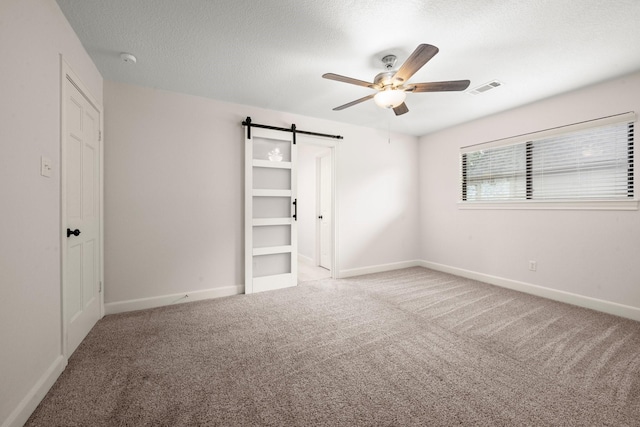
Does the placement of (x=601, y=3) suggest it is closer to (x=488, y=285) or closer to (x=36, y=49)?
(x=488, y=285)

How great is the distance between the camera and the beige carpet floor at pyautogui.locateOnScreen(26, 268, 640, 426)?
150cm

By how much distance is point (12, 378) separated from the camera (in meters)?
1.37

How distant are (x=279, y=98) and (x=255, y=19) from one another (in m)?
1.43

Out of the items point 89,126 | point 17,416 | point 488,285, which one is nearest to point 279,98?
point 89,126

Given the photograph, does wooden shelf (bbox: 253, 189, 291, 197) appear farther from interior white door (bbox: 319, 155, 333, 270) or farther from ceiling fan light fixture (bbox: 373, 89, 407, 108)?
ceiling fan light fixture (bbox: 373, 89, 407, 108)

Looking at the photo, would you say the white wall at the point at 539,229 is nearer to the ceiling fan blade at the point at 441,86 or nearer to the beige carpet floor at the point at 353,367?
the beige carpet floor at the point at 353,367

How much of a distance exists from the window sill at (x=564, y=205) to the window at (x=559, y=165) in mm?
57

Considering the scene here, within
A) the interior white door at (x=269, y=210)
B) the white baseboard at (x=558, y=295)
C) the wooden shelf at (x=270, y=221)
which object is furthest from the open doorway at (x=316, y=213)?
the white baseboard at (x=558, y=295)

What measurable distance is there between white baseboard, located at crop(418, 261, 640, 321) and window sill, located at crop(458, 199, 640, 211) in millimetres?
1057

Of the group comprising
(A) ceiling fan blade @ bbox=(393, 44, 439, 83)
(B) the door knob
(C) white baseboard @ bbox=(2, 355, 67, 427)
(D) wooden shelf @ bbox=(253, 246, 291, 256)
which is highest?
(A) ceiling fan blade @ bbox=(393, 44, 439, 83)

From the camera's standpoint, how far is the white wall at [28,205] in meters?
1.34

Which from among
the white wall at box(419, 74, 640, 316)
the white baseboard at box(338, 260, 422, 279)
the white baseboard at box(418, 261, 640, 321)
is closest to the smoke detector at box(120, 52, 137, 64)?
the white baseboard at box(338, 260, 422, 279)

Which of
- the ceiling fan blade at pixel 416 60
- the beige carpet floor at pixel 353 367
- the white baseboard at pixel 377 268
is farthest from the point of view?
the white baseboard at pixel 377 268

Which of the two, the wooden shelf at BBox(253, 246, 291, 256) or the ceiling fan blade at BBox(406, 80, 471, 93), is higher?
the ceiling fan blade at BBox(406, 80, 471, 93)
